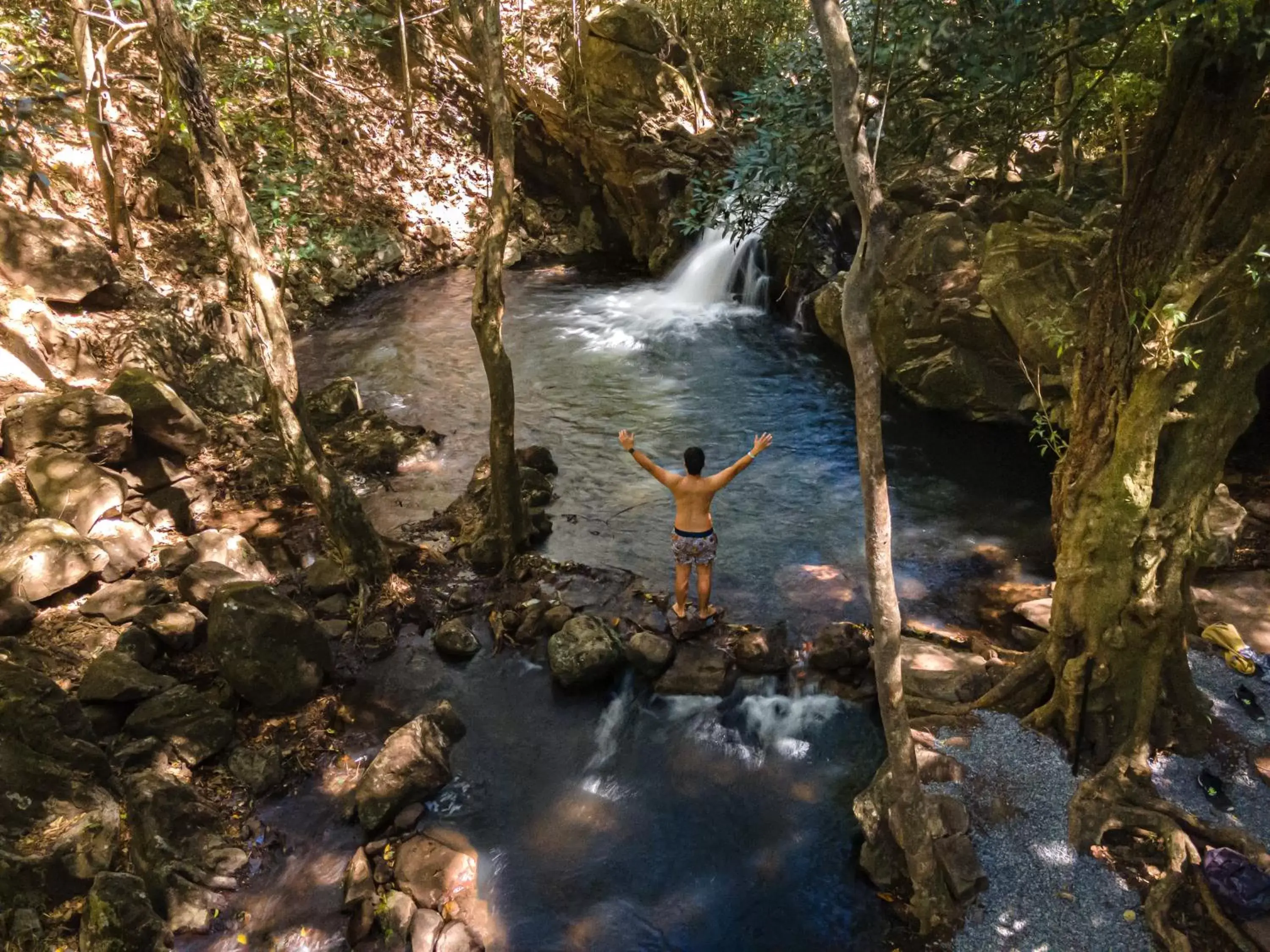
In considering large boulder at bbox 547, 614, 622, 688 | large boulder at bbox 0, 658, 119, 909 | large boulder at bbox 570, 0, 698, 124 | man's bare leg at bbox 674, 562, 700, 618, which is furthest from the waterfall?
large boulder at bbox 0, 658, 119, 909

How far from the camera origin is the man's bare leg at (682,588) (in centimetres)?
786

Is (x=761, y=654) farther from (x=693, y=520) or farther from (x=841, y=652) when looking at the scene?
(x=693, y=520)

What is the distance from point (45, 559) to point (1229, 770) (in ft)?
33.8

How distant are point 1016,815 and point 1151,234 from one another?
13.6 ft

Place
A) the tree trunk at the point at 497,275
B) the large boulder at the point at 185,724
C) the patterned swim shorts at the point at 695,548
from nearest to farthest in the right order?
the large boulder at the point at 185,724 → the tree trunk at the point at 497,275 → the patterned swim shorts at the point at 695,548

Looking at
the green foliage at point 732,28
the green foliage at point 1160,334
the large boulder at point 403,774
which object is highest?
the green foliage at point 732,28

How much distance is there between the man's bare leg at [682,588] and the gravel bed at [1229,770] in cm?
416

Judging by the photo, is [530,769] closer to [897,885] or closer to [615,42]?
[897,885]

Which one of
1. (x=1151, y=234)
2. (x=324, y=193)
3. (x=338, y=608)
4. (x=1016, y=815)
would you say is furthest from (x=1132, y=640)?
(x=324, y=193)

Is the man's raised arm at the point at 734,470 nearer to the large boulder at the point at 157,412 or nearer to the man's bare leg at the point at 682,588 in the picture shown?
the man's bare leg at the point at 682,588

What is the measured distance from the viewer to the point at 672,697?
730cm

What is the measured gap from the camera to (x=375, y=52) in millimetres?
23219

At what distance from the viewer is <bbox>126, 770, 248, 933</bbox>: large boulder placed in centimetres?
512

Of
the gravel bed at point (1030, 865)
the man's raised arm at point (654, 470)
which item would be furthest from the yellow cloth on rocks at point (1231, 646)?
the man's raised arm at point (654, 470)
